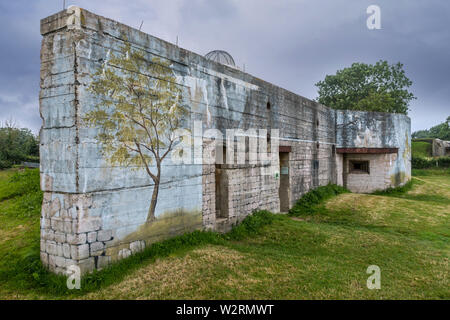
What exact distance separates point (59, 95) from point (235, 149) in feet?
15.8

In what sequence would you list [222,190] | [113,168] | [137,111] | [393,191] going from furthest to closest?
1. [393,191]
2. [222,190]
3. [137,111]
4. [113,168]

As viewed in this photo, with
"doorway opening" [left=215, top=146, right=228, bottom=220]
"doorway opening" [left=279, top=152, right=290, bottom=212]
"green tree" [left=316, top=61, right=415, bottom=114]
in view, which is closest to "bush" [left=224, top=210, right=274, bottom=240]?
"doorway opening" [left=215, top=146, right=228, bottom=220]

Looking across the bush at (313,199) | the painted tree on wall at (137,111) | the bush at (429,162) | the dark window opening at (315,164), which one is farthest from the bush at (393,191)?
the painted tree on wall at (137,111)

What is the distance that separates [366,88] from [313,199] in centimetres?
1996

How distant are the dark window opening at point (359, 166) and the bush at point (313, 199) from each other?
10.1 ft

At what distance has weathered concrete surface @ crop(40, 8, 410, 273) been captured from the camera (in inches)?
189

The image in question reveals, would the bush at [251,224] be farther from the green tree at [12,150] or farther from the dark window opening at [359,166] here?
the green tree at [12,150]

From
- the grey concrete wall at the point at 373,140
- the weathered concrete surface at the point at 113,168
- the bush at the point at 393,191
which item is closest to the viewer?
the weathered concrete surface at the point at 113,168

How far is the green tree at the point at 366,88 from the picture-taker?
25.7 meters

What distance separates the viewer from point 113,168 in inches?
207

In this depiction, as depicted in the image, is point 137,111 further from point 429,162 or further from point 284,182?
point 429,162

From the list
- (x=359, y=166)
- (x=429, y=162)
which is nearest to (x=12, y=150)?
(x=359, y=166)

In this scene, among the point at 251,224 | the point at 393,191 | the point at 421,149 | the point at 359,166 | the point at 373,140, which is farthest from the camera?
the point at 421,149
